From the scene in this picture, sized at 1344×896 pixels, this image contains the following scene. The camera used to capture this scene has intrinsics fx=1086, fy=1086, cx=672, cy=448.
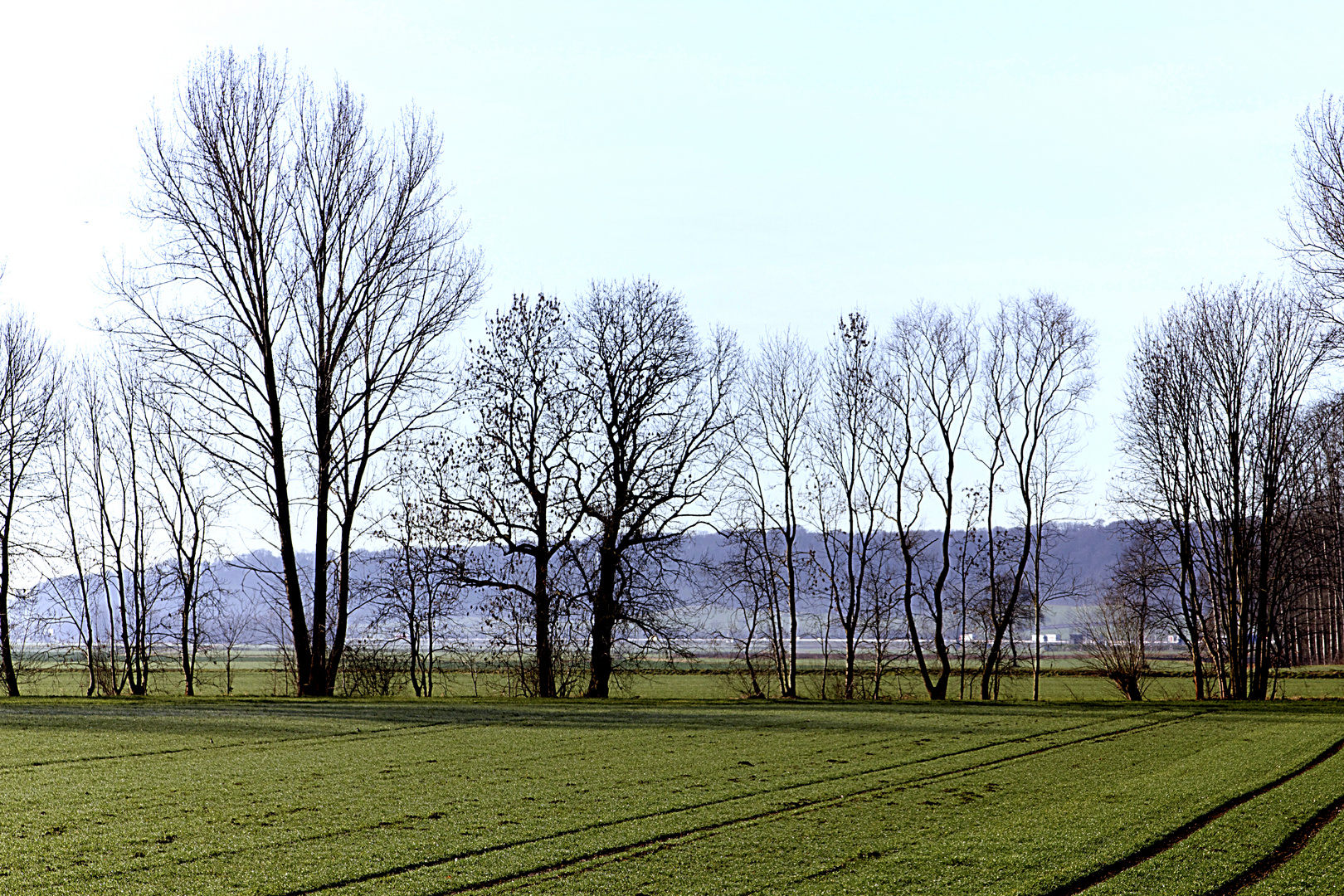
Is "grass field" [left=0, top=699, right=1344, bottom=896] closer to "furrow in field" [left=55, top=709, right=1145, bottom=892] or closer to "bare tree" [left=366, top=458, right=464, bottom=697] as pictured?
"furrow in field" [left=55, top=709, right=1145, bottom=892]

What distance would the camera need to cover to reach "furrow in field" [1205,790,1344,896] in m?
7.50

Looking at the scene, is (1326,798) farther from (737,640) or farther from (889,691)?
(889,691)

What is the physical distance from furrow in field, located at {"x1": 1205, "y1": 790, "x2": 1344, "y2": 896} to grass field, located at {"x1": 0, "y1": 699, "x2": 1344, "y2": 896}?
0.04 m

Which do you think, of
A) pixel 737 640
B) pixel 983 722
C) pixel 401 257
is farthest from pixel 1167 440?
pixel 401 257

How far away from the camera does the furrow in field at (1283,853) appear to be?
7504mm

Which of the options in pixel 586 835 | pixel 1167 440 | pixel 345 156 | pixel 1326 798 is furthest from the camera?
pixel 1167 440

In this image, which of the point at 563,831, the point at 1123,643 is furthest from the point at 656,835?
the point at 1123,643

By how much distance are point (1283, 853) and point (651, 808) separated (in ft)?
17.3

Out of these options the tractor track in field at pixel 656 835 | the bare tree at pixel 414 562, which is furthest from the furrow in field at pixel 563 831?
the bare tree at pixel 414 562

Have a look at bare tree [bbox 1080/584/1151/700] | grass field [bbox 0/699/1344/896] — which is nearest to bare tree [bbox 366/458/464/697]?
grass field [bbox 0/699/1344/896]

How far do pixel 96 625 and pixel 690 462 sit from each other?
2456 centimetres

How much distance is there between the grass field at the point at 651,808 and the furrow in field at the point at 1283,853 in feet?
0.14

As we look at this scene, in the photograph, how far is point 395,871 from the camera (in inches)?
295

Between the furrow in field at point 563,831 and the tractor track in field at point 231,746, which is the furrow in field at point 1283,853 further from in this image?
the tractor track in field at point 231,746
